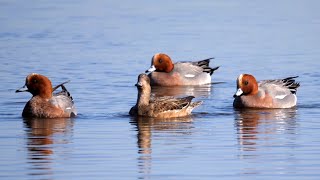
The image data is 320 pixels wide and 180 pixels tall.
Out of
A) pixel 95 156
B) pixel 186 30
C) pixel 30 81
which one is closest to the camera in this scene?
pixel 95 156

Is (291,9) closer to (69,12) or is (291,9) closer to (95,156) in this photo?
(69,12)

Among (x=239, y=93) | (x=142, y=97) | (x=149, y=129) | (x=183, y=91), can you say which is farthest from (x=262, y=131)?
(x=183, y=91)

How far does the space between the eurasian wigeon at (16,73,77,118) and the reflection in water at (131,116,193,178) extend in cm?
106

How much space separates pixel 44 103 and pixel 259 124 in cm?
326

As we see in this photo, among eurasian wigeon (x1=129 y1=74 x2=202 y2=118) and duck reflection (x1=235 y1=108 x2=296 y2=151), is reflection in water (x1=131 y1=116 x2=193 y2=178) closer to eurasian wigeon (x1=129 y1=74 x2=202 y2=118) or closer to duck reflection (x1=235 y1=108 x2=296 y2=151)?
eurasian wigeon (x1=129 y1=74 x2=202 y2=118)

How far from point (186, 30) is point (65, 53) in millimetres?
4494

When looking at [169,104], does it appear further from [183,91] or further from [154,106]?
[183,91]

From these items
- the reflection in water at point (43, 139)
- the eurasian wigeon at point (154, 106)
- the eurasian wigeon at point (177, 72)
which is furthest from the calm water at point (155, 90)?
the eurasian wigeon at point (177, 72)

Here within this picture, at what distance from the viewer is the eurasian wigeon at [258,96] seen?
17.5 m

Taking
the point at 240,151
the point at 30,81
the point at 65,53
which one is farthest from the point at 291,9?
the point at 240,151

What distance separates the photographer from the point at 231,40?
25.3 m

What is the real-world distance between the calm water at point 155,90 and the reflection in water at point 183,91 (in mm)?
57

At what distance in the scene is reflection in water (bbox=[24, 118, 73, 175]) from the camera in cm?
1222

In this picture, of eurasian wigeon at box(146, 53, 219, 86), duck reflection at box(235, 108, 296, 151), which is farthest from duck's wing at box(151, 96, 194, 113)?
eurasian wigeon at box(146, 53, 219, 86)
